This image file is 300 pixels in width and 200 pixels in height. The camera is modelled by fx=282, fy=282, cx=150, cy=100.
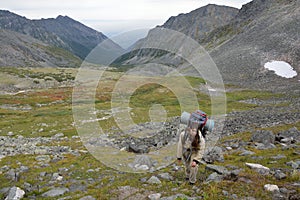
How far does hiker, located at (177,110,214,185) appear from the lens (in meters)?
10.9

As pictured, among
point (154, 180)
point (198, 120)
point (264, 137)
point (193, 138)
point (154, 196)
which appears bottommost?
point (154, 180)

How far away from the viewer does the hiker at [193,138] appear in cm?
1094

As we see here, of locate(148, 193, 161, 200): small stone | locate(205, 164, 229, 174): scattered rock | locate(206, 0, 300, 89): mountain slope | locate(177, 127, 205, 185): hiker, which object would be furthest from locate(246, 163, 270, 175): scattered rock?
locate(206, 0, 300, 89): mountain slope

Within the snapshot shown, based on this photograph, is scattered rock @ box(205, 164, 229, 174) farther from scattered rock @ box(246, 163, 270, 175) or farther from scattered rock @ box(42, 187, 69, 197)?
scattered rock @ box(42, 187, 69, 197)

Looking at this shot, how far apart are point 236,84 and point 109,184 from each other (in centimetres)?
8718

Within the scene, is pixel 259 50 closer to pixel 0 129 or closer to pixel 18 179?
pixel 0 129

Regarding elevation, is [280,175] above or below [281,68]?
below

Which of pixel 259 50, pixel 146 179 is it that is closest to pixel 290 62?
pixel 259 50

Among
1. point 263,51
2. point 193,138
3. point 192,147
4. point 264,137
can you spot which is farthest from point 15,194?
point 263,51

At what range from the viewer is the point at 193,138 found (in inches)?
440

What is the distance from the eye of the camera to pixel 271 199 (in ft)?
34.0

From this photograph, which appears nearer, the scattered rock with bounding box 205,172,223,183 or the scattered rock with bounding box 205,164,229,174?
the scattered rock with bounding box 205,172,223,183

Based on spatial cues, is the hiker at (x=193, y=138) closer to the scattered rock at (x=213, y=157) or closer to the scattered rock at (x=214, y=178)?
the scattered rock at (x=214, y=178)

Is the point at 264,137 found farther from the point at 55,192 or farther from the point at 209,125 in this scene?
the point at 55,192
